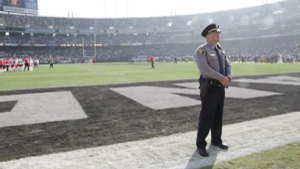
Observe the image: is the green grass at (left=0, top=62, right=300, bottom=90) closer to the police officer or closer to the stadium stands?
the police officer

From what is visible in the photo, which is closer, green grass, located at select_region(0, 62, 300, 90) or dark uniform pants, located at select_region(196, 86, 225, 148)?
dark uniform pants, located at select_region(196, 86, 225, 148)

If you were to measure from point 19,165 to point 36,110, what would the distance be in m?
3.63

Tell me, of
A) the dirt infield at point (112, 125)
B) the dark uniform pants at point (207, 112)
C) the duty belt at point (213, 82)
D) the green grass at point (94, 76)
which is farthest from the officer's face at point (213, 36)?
the green grass at point (94, 76)

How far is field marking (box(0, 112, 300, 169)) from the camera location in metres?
3.03

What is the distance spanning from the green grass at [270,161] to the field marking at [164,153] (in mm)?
137

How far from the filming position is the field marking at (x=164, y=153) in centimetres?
303

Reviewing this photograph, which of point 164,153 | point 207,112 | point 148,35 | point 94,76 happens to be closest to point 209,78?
point 207,112

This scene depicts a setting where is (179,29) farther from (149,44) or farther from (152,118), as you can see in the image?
(152,118)

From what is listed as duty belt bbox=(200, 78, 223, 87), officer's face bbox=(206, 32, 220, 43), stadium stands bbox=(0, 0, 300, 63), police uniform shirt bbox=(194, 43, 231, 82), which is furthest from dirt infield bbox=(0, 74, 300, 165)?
stadium stands bbox=(0, 0, 300, 63)

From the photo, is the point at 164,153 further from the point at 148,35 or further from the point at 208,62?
the point at 148,35

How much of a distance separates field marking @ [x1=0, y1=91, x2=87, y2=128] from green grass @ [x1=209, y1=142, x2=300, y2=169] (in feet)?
12.2

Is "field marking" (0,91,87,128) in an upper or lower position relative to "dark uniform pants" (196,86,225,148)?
lower

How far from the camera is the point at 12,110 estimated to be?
6383mm

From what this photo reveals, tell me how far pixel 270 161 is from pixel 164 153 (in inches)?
53.9
